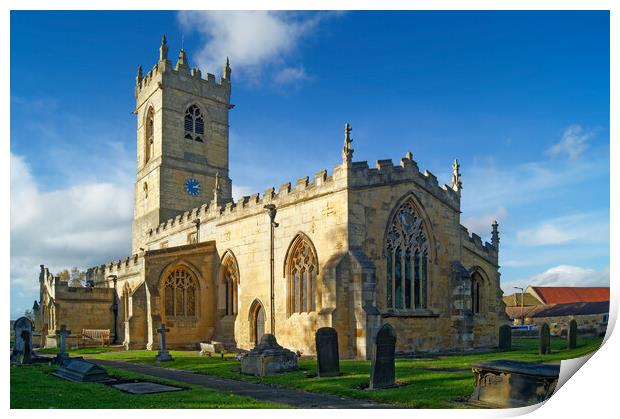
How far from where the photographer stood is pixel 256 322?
2441 centimetres

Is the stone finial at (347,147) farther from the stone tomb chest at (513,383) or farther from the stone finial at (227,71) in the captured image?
the stone finial at (227,71)

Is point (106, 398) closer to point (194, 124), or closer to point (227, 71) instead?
point (194, 124)

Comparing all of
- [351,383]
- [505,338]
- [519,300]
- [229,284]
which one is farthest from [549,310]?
[351,383]

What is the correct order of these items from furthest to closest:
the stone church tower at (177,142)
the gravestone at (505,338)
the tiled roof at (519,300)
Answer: the tiled roof at (519,300) < the stone church tower at (177,142) < the gravestone at (505,338)

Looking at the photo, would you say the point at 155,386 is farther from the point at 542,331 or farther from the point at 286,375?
the point at 542,331

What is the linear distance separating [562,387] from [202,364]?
1126 centimetres

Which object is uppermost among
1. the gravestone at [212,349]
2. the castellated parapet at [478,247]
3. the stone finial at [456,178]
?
the stone finial at [456,178]

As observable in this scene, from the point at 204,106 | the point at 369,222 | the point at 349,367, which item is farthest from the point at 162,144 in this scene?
the point at 349,367

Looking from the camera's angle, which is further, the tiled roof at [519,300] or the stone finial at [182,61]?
the tiled roof at [519,300]

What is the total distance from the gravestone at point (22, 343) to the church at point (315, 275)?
6.42 meters

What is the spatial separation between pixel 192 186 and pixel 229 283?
13.0 metres

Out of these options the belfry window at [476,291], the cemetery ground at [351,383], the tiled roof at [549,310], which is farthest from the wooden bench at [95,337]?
the tiled roof at [549,310]

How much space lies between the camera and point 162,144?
123 feet

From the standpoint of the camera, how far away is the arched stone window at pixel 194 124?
39.0 metres
